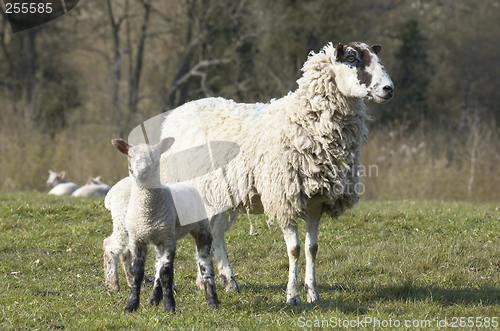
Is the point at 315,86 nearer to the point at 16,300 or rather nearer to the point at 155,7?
the point at 16,300

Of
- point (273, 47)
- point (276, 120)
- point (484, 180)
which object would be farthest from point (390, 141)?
point (276, 120)

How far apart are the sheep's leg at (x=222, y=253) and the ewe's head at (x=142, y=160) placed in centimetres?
150

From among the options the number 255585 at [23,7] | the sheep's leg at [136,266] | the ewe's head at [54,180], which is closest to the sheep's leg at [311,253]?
the sheep's leg at [136,266]

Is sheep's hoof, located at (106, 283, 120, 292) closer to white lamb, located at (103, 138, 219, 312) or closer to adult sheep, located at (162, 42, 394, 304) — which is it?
white lamb, located at (103, 138, 219, 312)

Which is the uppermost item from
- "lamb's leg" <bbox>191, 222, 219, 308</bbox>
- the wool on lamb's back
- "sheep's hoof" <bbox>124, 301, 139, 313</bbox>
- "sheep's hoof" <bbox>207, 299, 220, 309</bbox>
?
the wool on lamb's back

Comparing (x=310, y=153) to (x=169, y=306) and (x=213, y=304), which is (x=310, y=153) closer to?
(x=213, y=304)

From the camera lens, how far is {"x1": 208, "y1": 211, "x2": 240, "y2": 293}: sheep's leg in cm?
554

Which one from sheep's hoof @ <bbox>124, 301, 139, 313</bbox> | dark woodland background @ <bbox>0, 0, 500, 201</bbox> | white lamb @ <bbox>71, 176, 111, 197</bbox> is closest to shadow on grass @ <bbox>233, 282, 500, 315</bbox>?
sheep's hoof @ <bbox>124, 301, 139, 313</bbox>

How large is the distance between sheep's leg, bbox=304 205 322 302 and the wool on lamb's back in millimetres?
125

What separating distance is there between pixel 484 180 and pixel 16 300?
13.4m

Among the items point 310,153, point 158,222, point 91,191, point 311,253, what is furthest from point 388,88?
point 91,191

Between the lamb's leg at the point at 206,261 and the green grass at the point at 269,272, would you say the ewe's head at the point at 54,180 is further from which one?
the lamb's leg at the point at 206,261

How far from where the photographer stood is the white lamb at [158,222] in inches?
Result: 172

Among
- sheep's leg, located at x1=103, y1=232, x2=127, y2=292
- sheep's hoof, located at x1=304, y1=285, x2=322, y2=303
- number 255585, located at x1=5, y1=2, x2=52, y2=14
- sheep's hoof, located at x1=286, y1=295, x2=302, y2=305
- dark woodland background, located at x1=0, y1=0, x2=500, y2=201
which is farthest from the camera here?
dark woodland background, located at x1=0, y1=0, x2=500, y2=201
